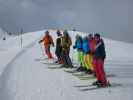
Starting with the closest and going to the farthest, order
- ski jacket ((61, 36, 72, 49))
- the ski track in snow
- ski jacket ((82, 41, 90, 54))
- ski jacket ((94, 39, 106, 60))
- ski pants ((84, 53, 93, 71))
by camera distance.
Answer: the ski track in snow → ski jacket ((94, 39, 106, 60)) → ski jacket ((82, 41, 90, 54)) → ski pants ((84, 53, 93, 71)) → ski jacket ((61, 36, 72, 49))

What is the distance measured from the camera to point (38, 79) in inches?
807

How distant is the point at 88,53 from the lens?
70.4 feet

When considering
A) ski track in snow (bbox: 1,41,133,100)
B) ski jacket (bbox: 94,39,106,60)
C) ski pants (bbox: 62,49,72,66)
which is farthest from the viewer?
ski pants (bbox: 62,49,72,66)

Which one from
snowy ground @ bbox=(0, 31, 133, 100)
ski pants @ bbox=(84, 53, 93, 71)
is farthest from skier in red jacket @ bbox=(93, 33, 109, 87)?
ski pants @ bbox=(84, 53, 93, 71)

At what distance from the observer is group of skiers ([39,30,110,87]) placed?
18.1 meters

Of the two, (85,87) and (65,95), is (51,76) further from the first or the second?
(65,95)

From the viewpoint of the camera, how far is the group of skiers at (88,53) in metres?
18.1

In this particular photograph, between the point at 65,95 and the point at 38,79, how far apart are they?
Answer: 4.18 metres

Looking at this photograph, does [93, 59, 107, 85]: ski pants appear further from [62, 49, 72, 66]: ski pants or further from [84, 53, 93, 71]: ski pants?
[62, 49, 72, 66]: ski pants

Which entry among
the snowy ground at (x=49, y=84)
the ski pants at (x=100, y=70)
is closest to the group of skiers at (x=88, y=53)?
the ski pants at (x=100, y=70)

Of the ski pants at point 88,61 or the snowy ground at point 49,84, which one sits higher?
the ski pants at point 88,61

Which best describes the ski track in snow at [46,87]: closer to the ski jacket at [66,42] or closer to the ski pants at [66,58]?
the ski pants at [66,58]

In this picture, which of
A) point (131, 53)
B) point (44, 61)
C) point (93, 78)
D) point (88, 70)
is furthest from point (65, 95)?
point (131, 53)

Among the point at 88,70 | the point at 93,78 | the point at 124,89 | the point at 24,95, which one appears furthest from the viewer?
the point at 88,70
